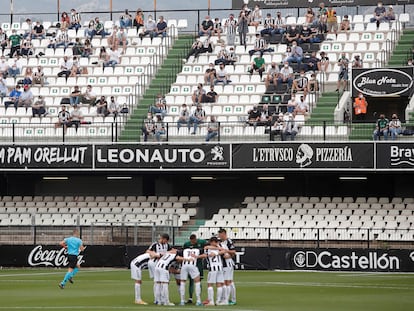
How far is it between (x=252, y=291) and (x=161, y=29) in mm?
24624

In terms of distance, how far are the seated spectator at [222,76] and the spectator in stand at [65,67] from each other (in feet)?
22.6

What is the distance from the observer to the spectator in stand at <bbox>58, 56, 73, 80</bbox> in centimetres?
4978

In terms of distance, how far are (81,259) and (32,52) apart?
14906 mm

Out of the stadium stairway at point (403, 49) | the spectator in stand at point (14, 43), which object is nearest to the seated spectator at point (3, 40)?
the spectator in stand at point (14, 43)

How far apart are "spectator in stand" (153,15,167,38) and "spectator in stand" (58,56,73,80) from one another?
4245mm

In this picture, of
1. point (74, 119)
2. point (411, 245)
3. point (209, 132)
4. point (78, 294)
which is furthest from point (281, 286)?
point (74, 119)

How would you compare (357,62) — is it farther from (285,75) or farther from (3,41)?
(3,41)

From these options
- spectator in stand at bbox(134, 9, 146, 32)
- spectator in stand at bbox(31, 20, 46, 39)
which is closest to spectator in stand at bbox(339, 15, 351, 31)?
spectator in stand at bbox(134, 9, 146, 32)

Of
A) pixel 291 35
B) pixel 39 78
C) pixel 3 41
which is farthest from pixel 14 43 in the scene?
pixel 291 35

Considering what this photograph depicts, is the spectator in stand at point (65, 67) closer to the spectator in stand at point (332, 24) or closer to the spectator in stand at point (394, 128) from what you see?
the spectator in stand at point (332, 24)

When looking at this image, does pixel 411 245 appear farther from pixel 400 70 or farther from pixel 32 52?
pixel 32 52

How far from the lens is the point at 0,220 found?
1763 inches

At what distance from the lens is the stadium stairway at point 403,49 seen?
155ft

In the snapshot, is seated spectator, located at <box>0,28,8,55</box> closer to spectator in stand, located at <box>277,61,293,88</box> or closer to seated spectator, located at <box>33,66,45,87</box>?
seated spectator, located at <box>33,66,45,87</box>
